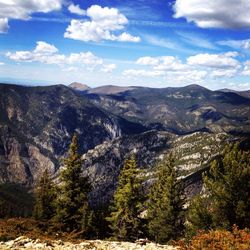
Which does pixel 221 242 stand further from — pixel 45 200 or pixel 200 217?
pixel 45 200

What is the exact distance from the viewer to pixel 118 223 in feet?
159

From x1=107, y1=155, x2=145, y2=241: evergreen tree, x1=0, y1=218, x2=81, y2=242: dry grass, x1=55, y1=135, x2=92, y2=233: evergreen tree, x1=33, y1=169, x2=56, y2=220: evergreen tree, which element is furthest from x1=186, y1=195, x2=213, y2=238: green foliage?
x1=33, y1=169, x2=56, y2=220: evergreen tree

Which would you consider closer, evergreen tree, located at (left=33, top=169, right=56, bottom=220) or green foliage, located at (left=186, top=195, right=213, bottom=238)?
green foliage, located at (left=186, top=195, right=213, bottom=238)

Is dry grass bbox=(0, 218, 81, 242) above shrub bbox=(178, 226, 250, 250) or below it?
below

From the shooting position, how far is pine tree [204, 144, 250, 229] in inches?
1334

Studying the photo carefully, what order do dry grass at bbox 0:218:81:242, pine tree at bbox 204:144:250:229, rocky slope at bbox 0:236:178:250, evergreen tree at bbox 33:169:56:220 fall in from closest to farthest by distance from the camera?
rocky slope at bbox 0:236:178:250 → dry grass at bbox 0:218:81:242 → pine tree at bbox 204:144:250:229 → evergreen tree at bbox 33:169:56:220

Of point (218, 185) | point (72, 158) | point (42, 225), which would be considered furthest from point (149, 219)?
point (42, 225)

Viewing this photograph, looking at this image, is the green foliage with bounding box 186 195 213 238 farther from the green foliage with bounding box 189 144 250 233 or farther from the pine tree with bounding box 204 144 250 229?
the pine tree with bounding box 204 144 250 229

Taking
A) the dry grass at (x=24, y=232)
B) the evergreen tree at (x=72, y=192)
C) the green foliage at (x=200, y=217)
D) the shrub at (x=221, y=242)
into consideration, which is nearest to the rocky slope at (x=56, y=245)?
the dry grass at (x=24, y=232)

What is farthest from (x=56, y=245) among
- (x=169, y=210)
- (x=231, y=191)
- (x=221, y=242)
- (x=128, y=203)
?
(x=169, y=210)

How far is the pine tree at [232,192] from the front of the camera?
111ft

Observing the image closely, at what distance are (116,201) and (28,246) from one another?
1089 inches

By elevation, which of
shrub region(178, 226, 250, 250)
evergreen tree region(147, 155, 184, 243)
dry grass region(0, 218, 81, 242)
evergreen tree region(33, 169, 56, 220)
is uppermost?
shrub region(178, 226, 250, 250)

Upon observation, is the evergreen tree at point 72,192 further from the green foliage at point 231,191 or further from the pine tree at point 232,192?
the pine tree at point 232,192
